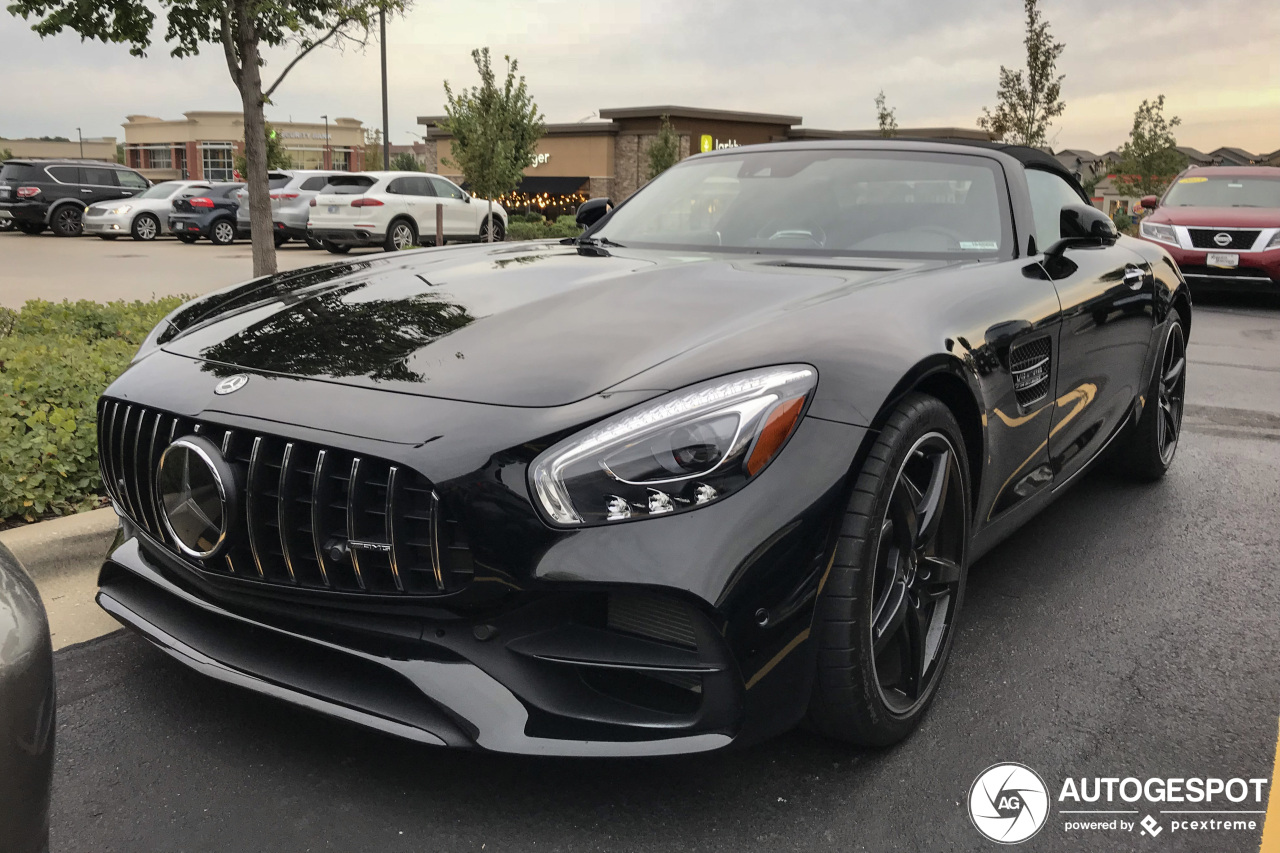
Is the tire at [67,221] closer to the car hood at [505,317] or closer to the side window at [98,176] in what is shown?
the side window at [98,176]

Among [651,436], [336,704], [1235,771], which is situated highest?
[651,436]

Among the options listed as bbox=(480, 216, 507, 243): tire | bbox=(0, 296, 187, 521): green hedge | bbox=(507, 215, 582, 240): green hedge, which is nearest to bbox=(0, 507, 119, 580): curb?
bbox=(0, 296, 187, 521): green hedge

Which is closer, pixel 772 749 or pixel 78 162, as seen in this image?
pixel 772 749

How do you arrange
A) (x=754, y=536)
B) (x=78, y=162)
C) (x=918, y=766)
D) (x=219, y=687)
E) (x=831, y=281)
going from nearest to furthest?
1. (x=754, y=536)
2. (x=918, y=766)
3. (x=219, y=687)
4. (x=831, y=281)
5. (x=78, y=162)

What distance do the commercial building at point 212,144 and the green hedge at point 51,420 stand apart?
281 feet

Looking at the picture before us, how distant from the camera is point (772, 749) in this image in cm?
238

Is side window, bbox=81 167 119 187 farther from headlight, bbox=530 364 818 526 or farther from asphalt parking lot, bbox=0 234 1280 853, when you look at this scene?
headlight, bbox=530 364 818 526

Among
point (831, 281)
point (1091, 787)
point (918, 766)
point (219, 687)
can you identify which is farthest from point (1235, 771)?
point (219, 687)

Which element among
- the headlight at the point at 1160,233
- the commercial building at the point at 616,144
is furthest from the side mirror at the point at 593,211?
the commercial building at the point at 616,144

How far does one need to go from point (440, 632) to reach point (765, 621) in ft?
2.01

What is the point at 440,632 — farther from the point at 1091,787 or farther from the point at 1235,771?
the point at 1235,771

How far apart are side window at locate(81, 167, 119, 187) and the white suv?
29.3 ft

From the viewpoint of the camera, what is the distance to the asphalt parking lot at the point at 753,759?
2064mm

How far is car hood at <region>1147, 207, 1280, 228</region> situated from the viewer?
491 inches
